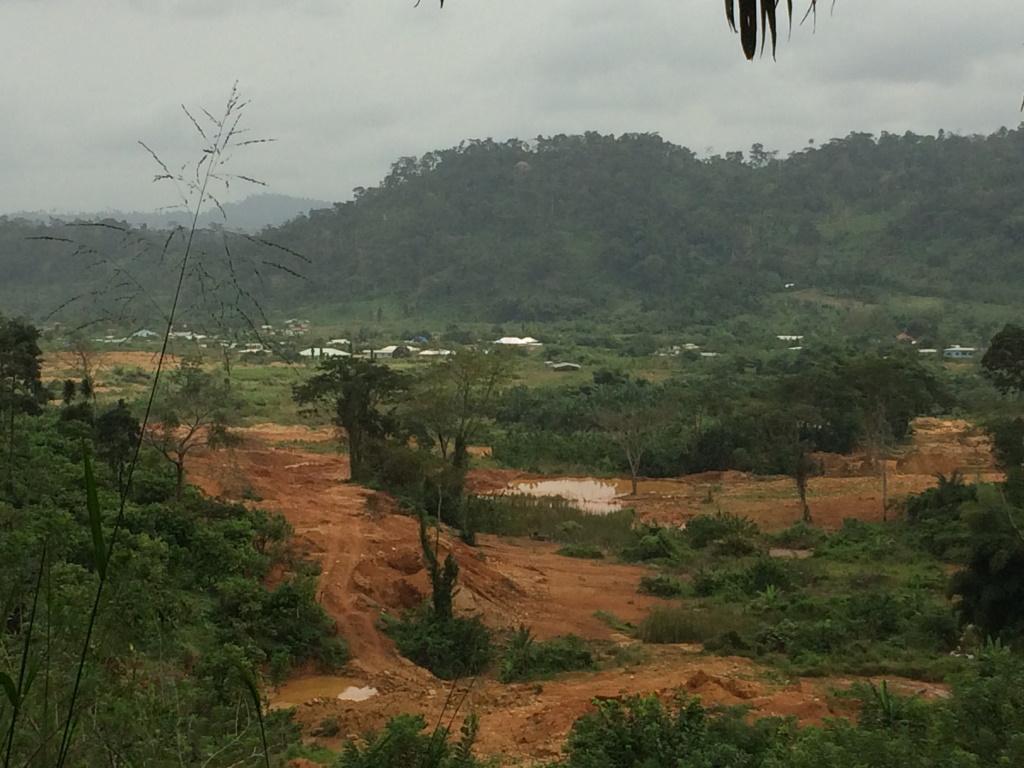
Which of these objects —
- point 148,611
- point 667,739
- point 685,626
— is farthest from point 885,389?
point 148,611

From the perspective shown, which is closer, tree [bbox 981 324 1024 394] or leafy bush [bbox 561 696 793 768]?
leafy bush [bbox 561 696 793 768]

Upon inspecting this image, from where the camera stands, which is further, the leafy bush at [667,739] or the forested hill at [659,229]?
the forested hill at [659,229]

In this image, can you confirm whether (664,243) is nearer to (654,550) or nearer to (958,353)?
(958,353)

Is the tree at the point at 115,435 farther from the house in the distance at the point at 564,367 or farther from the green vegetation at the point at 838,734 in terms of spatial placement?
the house in the distance at the point at 564,367

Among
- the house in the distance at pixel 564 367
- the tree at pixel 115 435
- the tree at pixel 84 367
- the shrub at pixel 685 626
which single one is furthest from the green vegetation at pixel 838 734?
the house in the distance at pixel 564 367

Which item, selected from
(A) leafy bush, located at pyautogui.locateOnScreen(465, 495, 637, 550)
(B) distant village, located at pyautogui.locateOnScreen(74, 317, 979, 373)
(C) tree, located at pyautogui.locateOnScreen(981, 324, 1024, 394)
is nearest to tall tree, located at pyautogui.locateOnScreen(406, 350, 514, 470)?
(A) leafy bush, located at pyautogui.locateOnScreen(465, 495, 637, 550)

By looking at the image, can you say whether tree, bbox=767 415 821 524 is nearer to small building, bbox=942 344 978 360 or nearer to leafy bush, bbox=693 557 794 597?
leafy bush, bbox=693 557 794 597

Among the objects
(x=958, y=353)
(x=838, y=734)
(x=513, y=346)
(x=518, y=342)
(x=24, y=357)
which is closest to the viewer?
(x=838, y=734)
